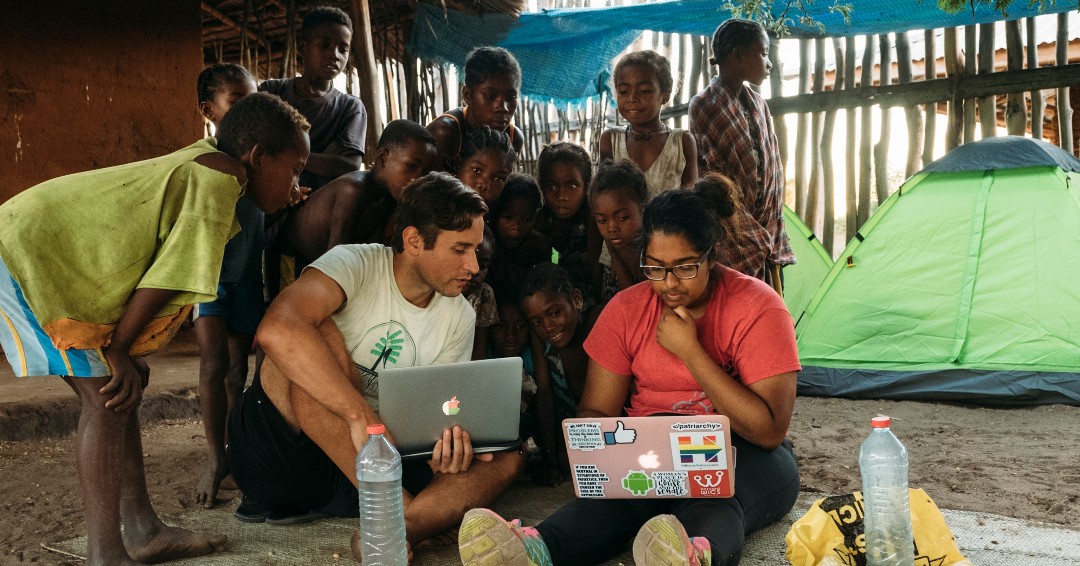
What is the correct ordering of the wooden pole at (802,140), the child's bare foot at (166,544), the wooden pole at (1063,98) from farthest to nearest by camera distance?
the wooden pole at (802,140) → the wooden pole at (1063,98) → the child's bare foot at (166,544)

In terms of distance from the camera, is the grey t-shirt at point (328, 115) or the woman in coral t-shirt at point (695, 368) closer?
the woman in coral t-shirt at point (695, 368)

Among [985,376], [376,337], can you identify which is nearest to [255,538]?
[376,337]

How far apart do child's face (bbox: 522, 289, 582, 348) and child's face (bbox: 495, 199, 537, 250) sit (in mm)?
462

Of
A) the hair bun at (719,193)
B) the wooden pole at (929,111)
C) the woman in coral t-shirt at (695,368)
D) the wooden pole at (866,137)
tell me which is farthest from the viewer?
the wooden pole at (866,137)

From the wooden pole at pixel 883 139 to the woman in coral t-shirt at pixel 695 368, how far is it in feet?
12.6

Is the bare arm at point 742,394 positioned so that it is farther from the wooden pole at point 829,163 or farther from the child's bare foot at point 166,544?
the wooden pole at point 829,163

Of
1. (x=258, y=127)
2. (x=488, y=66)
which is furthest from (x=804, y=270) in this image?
(x=258, y=127)

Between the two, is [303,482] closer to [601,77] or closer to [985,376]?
[985,376]

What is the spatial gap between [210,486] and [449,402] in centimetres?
112

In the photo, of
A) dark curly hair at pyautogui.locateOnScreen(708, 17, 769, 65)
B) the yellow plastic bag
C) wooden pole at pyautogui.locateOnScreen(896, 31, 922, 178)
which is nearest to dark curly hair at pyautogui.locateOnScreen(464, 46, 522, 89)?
dark curly hair at pyautogui.locateOnScreen(708, 17, 769, 65)

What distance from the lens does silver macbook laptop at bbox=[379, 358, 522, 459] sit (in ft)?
7.93

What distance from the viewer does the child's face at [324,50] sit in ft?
13.0

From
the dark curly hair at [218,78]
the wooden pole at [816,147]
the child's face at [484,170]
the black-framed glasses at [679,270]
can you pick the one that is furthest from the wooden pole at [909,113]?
the dark curly hair at [218,78]

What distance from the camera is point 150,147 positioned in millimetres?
5023
